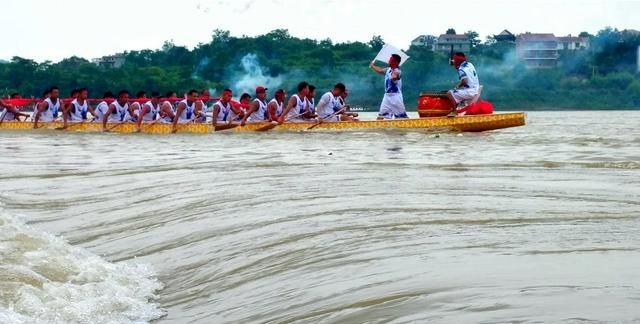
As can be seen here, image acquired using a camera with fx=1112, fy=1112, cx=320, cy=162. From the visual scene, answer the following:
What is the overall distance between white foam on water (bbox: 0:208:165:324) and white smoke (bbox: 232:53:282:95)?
6546 cm

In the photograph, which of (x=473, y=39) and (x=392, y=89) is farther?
(x=473, y=39)

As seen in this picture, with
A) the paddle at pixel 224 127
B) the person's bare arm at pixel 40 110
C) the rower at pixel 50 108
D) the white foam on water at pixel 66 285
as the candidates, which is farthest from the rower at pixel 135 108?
the white foam on water at pixel 66 285

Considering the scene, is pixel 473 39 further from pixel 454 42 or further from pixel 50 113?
pixel 50 113

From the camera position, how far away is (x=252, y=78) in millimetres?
73125

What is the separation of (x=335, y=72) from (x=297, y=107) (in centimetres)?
5784

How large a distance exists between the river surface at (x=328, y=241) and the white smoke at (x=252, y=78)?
6086 cm

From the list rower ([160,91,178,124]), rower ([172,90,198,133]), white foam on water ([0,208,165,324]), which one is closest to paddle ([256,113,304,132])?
rower ([172,90,198,133])

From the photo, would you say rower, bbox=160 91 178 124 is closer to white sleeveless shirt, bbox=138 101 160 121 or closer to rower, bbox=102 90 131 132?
white sleeveless shirt, bbox=138 101 160 121

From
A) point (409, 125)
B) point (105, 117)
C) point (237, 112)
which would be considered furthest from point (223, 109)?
point (409, 125)

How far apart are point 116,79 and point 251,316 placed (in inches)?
2518

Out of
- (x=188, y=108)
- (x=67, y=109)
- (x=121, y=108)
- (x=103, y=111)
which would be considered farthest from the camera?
(x=67, y=109)

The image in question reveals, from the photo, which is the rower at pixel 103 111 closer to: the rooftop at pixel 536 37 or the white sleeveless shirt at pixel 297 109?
the white sleeveless shirt at pixel 297 109

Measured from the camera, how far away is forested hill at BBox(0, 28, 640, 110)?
2598 inches

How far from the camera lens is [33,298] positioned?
4.91 m
